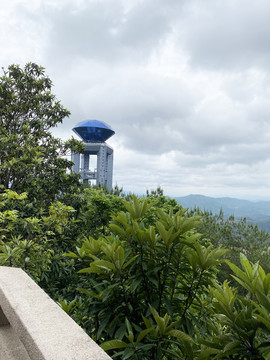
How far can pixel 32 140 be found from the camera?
7668mm

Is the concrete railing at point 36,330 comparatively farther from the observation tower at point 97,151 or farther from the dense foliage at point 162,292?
the observation tower at point 97,151

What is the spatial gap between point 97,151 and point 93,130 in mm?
6770

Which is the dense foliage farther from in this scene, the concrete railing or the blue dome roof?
the blue dome roof

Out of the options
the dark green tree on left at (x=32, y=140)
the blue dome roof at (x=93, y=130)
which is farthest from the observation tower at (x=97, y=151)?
the dark green tree on left at (x=32, y=140)

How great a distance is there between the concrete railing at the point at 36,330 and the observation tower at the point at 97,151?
72.7 metres

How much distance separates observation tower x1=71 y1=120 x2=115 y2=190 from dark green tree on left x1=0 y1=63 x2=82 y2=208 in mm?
65481

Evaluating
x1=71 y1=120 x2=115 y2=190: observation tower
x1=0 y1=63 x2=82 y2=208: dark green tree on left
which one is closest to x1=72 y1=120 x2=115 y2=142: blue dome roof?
x1=71 y1=120 x2=115 y2=190: observation tower

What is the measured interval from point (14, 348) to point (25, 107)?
26.6ft

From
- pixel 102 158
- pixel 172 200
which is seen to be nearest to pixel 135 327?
pixel 172 200

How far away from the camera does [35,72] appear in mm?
8617

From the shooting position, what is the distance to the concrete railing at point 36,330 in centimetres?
107

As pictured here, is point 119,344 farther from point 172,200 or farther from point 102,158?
point 102,158

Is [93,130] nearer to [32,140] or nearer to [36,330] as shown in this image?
[32,140]

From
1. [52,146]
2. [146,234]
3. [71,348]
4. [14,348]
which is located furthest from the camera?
[52,146]
